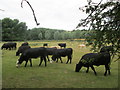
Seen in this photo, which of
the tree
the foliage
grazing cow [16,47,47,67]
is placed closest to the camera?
the tree

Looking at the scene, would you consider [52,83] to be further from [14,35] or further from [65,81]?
[14,35]

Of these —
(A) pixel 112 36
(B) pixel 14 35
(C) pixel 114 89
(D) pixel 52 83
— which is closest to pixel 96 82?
(C) pixel 114 89

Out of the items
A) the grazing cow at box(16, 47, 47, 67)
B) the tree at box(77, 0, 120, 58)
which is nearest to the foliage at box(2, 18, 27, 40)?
the grazing cow at box(16, 47, 47, 67)

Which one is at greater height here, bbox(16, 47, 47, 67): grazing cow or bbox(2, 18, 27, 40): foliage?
bbox(2, 18, 27, 40): foliage

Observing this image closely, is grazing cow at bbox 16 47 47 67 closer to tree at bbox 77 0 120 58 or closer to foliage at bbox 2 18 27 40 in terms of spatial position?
tree at bbox 77 0 120 58

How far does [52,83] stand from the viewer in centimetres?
789

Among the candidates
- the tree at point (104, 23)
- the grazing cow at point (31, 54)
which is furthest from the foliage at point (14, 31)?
the tree at point (104, 23)

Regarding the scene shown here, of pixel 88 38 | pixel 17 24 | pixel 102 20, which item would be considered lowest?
pixel 88 38

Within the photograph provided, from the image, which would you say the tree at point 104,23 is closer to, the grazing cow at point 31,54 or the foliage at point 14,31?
the grazing cow at point 31,54

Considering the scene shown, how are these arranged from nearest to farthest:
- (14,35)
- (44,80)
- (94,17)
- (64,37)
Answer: (94,17) → (44,80) → (14,35) → (64,37)

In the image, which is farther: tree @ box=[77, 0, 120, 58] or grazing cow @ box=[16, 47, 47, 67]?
grazing cow @ box=[16, 47, 47, 67]

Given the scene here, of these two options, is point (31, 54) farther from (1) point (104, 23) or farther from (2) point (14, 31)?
(2) point (14, 31)

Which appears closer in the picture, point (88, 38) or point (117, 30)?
point (117, 30)

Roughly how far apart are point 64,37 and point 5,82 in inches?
3728
